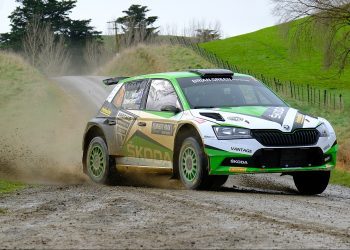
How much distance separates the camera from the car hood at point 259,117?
10.2 m

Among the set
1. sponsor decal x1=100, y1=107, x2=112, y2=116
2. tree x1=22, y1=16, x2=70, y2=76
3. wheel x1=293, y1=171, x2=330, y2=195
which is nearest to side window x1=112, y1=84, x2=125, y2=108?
sponsor decal x1=100, y1=107, x2=112, y2=116

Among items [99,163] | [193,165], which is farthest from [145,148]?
[99,163]

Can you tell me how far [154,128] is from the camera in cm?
1136

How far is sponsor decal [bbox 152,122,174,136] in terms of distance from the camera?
1098 centimetres

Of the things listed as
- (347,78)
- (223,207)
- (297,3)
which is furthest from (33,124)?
(347,78)

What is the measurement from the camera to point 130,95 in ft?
40.9

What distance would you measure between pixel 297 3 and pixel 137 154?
37324mm

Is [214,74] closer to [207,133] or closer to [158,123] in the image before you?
[158,123]

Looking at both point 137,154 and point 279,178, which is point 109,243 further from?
point 279,178

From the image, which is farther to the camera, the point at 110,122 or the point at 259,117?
the point at 110,122

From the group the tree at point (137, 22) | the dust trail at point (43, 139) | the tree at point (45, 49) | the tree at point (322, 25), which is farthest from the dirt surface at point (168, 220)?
the tree at point (137, 22)

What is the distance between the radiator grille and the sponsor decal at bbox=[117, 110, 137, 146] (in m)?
2.49

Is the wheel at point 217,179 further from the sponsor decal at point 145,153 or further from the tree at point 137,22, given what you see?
the tree at point 137,22

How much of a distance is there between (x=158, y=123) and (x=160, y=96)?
1.89 ft
